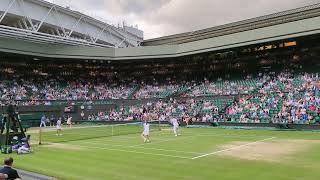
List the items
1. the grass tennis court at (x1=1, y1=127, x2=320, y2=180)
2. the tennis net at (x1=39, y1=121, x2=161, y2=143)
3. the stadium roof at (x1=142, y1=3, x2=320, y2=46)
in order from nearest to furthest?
1. the grass tennis court at (x1=1, y1=127, x2=320, y2=180)
2. the tennis net at (x1=39, y1=121, x2=161, y2=143)
3. the stadium roof at (x1=142, y1=3, x2=320, y2=46)

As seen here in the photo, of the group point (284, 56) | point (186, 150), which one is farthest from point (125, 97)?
point (186, 150)

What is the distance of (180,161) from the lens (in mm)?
18234

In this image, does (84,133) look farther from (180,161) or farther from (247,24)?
(247,24)

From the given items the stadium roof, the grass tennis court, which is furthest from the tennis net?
the stadium roof

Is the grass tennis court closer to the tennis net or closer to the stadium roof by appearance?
the tennis net

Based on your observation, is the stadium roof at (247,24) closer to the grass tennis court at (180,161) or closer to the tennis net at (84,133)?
the tennis net at (84,133)

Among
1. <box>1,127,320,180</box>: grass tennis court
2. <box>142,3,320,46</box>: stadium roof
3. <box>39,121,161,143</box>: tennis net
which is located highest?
<box>142,3,320,46</box>: stadium roof

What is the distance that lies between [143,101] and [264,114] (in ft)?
77.2

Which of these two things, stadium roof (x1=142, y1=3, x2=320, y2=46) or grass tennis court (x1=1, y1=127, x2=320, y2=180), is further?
stadium roof (x1=142, y1=3, x2=320, y2=46)

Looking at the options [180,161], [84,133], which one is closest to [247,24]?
[84,133]

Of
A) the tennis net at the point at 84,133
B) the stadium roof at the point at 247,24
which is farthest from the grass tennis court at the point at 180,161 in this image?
the stadium roof at the point at 247,24

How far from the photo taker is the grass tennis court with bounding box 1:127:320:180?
595 inches

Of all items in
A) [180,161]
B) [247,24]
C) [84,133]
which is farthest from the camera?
[247,24]

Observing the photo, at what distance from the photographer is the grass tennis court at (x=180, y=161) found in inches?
595
